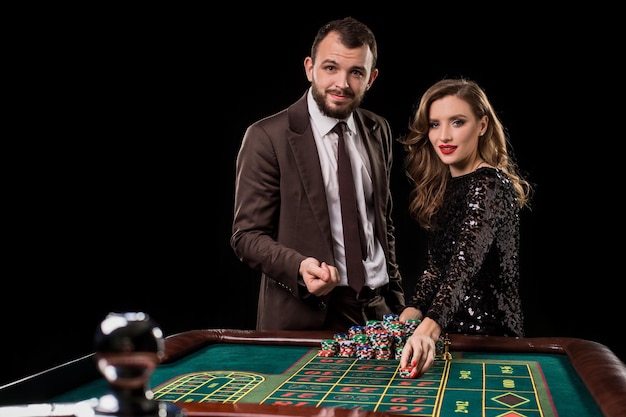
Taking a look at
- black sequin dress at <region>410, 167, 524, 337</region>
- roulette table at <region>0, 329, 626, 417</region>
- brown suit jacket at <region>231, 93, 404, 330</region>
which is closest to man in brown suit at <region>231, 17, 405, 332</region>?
brown suit jacket at <region>231, 93, 404, 330</region>

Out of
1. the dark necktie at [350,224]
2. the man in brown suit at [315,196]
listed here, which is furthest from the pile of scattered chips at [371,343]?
the dark necktie at [350,224]

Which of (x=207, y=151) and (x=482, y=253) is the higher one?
(x=207, y=151)

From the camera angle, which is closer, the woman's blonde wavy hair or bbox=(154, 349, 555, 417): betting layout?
bbox=(154, 349, 555, 417): betting layout

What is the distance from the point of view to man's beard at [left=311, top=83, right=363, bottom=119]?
3355 millimetres

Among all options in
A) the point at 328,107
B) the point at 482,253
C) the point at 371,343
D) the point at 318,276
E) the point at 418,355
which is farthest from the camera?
the point at 328,107

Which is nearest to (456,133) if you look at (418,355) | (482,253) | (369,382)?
(482,253)

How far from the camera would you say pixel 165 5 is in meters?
5.45

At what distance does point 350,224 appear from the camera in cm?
326

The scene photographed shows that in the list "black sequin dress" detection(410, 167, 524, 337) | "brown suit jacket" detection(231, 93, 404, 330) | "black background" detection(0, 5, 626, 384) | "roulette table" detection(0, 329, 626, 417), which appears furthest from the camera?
"black background" detection(0, 5, 626, 384)

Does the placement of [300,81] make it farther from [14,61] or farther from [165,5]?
[14,61]

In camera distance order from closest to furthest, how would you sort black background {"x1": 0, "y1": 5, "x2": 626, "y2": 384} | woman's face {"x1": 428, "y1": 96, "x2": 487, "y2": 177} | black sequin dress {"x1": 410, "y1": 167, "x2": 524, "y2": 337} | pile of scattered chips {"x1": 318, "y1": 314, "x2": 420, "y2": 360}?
pile of scattered chips {"x1": 318, "y1": 314, "x2": 420, "y2": 360}
black sequin dress {"x1": 410, "y1": 167, "x2": 524, "y2": 337}
woman's face {"x1": 428, "y1": 96, "x2": 487, "y2": 177}
black background {"x1": 0, "y1": 5, "x2": 626, "y2": 384}

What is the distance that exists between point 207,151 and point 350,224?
281 centimetres

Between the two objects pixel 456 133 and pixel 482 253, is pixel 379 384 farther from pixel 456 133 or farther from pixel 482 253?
pixel 456 133

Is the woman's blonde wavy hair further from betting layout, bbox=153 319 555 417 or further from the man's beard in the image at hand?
betting layout, bbox=153 319 555 417
